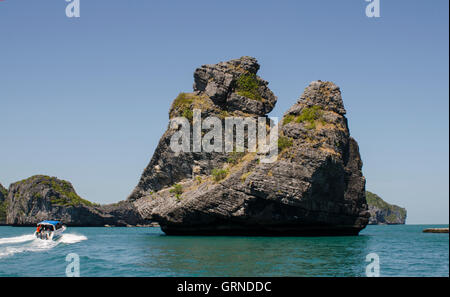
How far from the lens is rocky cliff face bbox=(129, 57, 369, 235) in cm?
5306

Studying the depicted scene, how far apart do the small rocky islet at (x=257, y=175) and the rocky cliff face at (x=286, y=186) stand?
5.1 inches

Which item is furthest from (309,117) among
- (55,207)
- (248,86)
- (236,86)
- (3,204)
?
→ (3,204)

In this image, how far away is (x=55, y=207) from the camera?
13188 cm

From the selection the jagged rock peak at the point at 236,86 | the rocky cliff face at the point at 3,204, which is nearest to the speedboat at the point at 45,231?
the jagged rock peak at the point at 236,86

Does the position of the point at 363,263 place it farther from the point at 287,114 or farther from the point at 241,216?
the point at 287,114

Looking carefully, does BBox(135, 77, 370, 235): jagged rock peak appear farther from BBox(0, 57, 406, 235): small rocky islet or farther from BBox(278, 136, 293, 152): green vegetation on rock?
BBox(0, 57, 406, 235): small rocky islet

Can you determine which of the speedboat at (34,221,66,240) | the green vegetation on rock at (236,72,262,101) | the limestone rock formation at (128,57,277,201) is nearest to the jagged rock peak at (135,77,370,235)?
the limestone rock formation at (128,57,277,201)

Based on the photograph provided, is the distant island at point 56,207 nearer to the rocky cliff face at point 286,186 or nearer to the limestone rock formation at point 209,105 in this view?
the limestone rock formation at point 209,105

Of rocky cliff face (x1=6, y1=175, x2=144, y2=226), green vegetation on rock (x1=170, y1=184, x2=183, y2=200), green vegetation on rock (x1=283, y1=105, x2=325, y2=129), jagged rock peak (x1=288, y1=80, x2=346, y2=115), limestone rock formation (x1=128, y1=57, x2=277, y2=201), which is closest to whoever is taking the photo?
green vegetation on rock (x1=283, y1=105, x2=325, y2=129)

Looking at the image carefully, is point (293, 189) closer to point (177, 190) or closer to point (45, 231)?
point (177, 190)

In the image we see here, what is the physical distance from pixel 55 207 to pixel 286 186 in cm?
10180

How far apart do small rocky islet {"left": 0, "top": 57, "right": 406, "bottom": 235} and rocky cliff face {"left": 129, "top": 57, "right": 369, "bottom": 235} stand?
0.13 metres

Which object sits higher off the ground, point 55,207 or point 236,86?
point 236,86
